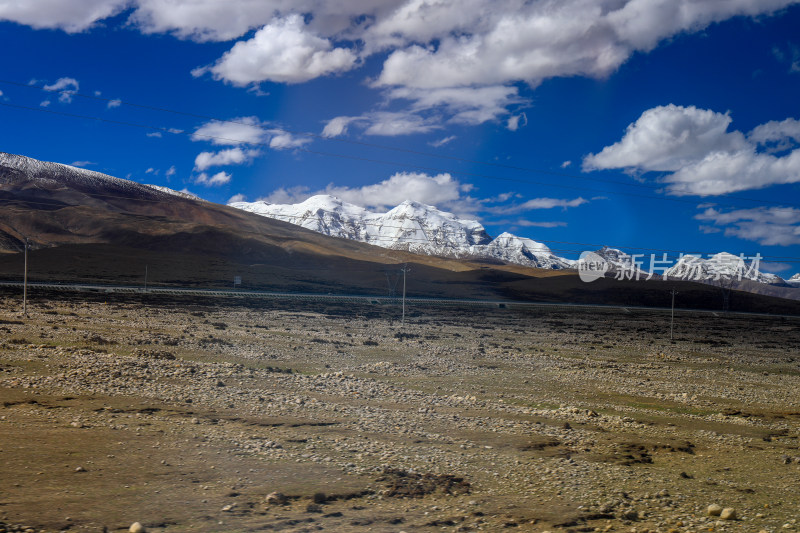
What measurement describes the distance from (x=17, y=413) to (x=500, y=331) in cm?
4637

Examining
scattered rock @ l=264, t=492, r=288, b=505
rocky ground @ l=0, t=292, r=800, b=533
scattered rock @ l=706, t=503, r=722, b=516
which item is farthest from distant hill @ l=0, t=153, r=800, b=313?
scattered rock @ l=264, t=492, r=288, b=505

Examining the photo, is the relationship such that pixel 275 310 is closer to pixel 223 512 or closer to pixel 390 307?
pixel 390 307

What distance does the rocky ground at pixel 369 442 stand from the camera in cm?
927

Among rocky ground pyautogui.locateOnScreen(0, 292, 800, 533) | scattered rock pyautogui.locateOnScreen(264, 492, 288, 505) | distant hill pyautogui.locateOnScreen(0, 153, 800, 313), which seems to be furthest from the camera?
distant hill pyautogui.locateOnScreen(0, 153, 800, 313)

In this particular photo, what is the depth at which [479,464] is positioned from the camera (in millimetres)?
12219

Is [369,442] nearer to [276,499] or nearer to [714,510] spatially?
[276,499]

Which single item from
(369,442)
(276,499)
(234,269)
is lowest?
(369,442)

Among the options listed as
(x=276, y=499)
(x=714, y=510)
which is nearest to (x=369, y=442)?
(x=276, y=499)

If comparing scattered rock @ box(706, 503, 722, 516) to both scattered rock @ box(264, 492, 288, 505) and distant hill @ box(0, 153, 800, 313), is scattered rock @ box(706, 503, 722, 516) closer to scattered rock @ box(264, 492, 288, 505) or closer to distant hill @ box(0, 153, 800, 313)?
scattered rock @ box(264, 492, 288, 505)

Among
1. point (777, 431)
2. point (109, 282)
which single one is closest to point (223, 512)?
point (777, 431)

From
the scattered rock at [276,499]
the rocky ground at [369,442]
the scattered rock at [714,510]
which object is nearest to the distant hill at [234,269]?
the rocky ground at [369,442]

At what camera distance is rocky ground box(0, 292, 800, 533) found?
927 centimetres

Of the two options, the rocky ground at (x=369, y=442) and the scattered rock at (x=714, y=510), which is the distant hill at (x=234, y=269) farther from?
the scattered rock at (x=714, y=510)

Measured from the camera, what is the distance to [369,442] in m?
13.4
